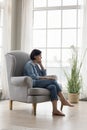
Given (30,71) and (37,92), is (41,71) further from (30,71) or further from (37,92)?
(37,92)

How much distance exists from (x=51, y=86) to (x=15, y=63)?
845mm

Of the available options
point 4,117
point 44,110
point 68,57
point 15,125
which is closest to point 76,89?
point 68,57

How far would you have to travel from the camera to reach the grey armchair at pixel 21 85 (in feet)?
14.9

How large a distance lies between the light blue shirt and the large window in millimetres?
1777

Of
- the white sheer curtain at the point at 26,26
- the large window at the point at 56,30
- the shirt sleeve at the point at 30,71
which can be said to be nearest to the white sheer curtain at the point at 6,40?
the white sheer curtain at the point at 26,26

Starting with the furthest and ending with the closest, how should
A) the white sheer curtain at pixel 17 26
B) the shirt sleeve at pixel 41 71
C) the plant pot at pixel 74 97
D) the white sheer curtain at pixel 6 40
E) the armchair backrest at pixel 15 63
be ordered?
the white sheer curtain at pixel 17 26 → the white sheer curtain at pixel 6 40 → the plant pot at pixel 74 97 → the shirt sleeve at pixel 41 71 → the armchair backrest at pixel 15 63

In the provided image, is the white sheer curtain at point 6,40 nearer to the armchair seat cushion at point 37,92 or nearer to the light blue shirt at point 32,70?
the light blue shirt at point 32,70

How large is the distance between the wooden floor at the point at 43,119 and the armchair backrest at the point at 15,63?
0.68 metres

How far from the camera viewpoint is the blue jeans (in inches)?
180

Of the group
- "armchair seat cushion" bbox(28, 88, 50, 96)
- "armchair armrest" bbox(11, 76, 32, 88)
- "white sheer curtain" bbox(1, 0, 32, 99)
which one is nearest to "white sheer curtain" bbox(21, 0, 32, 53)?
"white sheer curtain" bbox(1, 0, 32, 99)

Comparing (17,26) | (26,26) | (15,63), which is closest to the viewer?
(15,63)

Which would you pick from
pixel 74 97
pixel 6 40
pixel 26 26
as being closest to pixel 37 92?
pixel 74 97

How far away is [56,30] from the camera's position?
6977 millimetres

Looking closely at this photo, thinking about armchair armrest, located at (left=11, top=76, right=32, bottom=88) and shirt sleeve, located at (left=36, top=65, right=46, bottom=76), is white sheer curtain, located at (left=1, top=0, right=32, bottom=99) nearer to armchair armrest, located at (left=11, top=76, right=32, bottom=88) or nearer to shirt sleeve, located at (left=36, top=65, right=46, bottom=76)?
shirt sleeve, located at (left=36, top=65, right=46, bottom=76)
